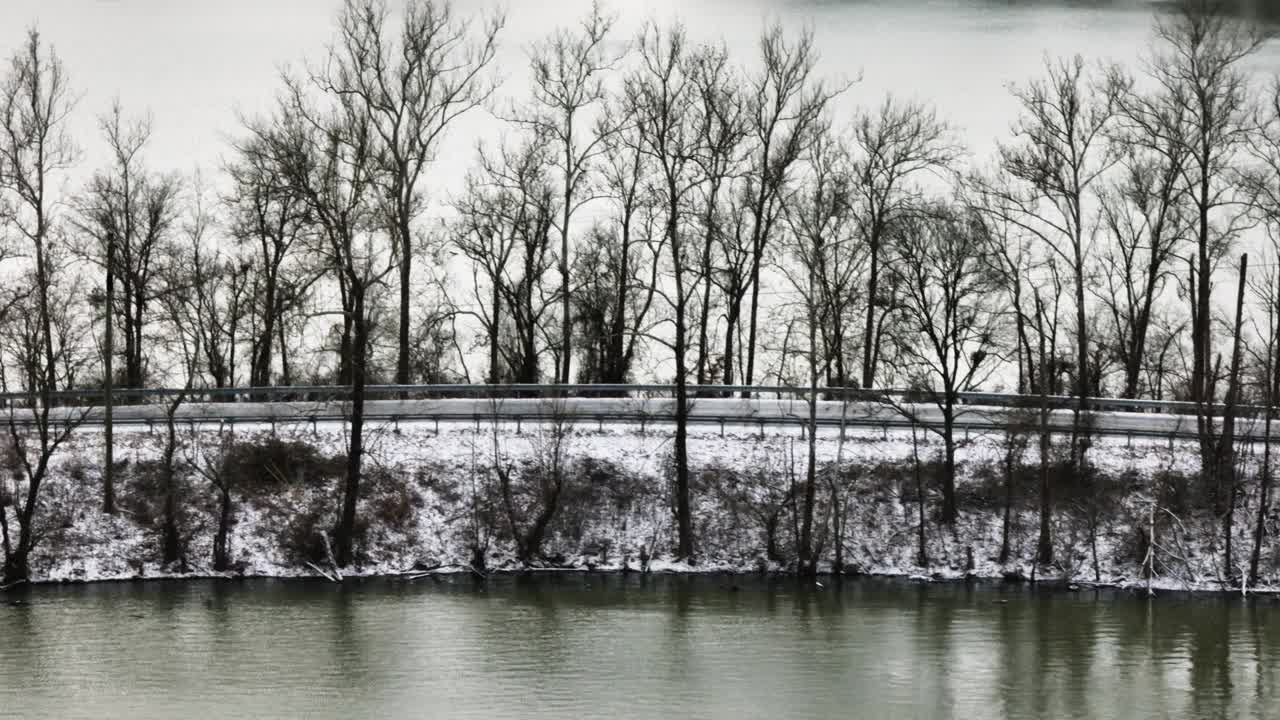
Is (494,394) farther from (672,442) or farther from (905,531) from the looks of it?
(905,531)

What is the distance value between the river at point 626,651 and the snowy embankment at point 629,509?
1567 mm

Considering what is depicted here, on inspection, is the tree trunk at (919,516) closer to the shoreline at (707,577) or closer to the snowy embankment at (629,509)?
the snowy embankment at (629,509)

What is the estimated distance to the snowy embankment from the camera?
3878 cm

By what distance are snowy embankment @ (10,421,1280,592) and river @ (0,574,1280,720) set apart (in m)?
1.57

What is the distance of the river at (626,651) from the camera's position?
2470 cm

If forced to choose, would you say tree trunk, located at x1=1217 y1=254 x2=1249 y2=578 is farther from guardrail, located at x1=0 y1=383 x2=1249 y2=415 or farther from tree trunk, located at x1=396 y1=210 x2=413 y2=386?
tree trunk, located at x1=396 y1=210 x2=413 y2=386

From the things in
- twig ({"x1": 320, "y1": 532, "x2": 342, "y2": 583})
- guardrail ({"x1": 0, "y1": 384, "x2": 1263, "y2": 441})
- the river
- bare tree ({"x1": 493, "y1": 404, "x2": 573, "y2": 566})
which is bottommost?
the river

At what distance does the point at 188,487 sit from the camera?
1610 inches

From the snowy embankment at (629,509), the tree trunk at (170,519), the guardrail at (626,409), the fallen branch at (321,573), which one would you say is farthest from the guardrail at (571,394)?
the fallen branch at (321,573)

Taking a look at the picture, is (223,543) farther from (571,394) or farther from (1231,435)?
(1231,435)

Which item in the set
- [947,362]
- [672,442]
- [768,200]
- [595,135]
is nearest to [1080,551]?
[947,362]

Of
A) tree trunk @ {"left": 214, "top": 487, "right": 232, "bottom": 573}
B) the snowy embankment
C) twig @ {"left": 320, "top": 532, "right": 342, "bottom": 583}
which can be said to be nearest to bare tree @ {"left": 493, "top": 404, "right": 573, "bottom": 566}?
the snowy embankment

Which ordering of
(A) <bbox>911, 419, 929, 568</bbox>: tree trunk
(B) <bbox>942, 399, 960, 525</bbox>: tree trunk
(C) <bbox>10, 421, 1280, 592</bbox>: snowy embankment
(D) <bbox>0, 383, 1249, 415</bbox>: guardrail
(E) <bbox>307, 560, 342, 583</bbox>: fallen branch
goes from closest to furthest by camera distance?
1. (E) <bbox>307, 560, 342, 583</bbox>: fallen branch
2. (C) <bbox>10, 421, 1280, 592</bbox>: snowy embankment
3. (A) <bbox>911, 419, 929, 568</bbox>: tree trunk
4. (B) <bbox>942, 399, 960, 525</bbox>: tree trunk
5. (D) <bbox>0, 383, 1249, 415</bbox>: guardrail

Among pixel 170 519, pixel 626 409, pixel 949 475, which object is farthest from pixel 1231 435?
pixel 170 519
